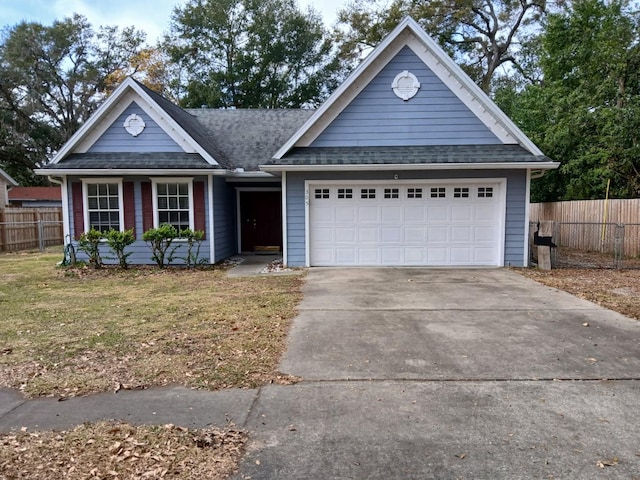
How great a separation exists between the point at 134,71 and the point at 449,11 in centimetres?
2307

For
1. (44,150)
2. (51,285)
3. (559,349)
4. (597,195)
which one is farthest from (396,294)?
(44,150)

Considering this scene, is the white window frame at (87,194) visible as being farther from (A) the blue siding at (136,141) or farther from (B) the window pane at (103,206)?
(A) the blue siding at (136,141)

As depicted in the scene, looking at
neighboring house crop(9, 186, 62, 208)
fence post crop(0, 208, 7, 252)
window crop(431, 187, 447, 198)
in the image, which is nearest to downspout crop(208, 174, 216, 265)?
window crop(431, 187, 447, 198)

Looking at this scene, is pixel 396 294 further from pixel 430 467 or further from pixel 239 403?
pixel 430 467

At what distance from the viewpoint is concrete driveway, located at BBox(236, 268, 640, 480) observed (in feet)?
9.99

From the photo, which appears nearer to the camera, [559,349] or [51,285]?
[559,349]

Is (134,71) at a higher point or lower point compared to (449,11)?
lower

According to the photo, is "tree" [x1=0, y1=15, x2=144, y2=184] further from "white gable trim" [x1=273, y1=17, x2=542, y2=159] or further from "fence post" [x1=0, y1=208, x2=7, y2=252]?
"white gable trim" [x1=273, y1=17, x2=542, y2=159]

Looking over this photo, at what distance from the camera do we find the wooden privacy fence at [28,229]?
18.4 meters

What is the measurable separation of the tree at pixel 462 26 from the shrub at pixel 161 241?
2255cm

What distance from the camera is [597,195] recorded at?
57.9 ft

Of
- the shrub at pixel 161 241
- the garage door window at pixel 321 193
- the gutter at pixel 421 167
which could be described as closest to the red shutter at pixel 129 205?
the shrub at pixel 161 241

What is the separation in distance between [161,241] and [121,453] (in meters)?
9.38

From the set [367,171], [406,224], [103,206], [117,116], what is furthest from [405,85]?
[103,206]
